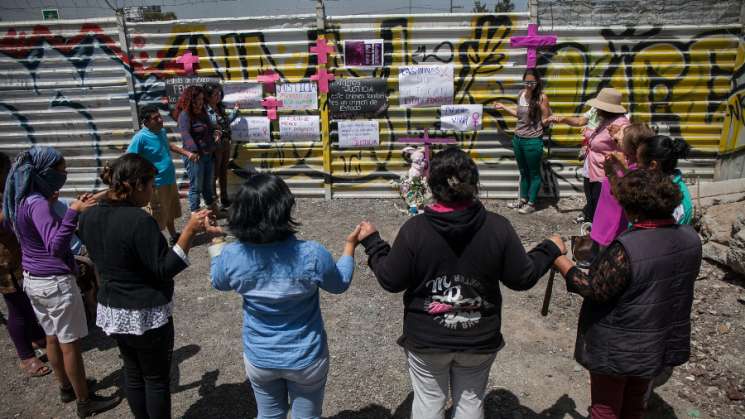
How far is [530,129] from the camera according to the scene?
7.21 metres

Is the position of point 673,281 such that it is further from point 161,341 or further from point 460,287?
point 161,341

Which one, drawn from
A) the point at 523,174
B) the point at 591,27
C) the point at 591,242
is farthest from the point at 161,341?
the point at 591,27

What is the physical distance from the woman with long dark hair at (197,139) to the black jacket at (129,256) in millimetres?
4125

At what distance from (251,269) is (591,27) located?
662 cm

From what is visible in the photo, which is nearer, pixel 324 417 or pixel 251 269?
pixel 251 269

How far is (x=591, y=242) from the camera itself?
389 centimetres

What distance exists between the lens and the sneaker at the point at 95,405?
369cm

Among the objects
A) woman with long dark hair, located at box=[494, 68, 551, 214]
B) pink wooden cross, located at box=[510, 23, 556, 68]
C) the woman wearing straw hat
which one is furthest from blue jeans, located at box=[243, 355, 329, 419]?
pink wooden cross, located at box=[510, 23, 556, 68]

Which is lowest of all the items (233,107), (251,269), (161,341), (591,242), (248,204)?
(161,341)

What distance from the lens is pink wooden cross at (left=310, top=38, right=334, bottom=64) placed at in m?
7.53

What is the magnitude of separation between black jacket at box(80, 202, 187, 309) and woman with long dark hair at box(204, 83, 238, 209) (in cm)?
459

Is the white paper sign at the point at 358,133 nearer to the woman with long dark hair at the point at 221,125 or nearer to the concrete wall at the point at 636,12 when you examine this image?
the woman with long dark hair at the point at 221,125

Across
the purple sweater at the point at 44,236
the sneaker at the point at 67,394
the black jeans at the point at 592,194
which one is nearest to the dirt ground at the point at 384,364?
the sneaker at the point at 67,394

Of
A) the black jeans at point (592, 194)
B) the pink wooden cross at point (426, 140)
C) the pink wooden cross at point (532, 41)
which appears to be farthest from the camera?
the pink wooden cross at point (426, 140)
